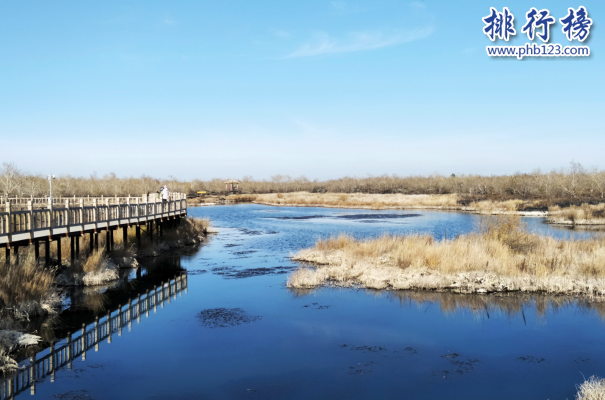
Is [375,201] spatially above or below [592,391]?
above

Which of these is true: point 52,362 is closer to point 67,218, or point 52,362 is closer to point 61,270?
point 67,218

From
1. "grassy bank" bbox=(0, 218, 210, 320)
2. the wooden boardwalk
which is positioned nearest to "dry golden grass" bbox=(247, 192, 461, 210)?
"grassy bank" bbox=(0, 218, 210, 320)

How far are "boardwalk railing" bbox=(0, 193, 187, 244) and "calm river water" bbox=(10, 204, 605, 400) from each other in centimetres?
324

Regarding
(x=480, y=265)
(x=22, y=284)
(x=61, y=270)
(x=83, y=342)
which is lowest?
(x=83, y=342)

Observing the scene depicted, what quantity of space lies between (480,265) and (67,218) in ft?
54.1

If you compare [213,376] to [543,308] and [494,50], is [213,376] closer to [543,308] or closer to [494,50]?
[543,308]

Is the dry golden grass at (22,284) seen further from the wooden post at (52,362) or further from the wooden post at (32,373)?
the wooden post at (32,373)

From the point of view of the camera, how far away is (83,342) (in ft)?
43.4

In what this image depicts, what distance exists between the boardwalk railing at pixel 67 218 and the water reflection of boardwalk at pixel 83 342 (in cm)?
385

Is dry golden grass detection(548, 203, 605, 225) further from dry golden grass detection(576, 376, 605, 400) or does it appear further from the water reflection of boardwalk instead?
dry golden grass detection(576, 376, 605, 400)

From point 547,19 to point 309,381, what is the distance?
20.5 m

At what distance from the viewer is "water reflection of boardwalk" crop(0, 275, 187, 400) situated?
33.9ft

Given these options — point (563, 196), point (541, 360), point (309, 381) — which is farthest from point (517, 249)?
point (563, 196)

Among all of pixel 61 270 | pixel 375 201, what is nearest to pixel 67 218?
pixel 61 270
